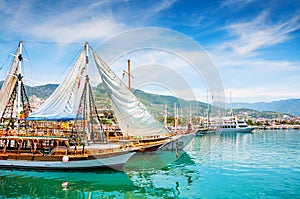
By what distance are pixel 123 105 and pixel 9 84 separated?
1596 cm

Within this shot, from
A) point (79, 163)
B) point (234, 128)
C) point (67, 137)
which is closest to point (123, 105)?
point (67, 137)

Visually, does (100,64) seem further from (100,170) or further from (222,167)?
(222,167)

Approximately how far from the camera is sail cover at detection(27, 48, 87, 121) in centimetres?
2684

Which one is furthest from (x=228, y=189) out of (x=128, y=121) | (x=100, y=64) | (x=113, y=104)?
(x=100, y=64)

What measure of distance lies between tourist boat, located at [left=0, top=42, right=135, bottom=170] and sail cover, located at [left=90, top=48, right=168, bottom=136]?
2.28 m

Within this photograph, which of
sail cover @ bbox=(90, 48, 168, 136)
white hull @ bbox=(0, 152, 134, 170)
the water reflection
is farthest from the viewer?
sail cover @ bbox=(90, 48, 168, 136)

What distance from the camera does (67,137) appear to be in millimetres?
26078

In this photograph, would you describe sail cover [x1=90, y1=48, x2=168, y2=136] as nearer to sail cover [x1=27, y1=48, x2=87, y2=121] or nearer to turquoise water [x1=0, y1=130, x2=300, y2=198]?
sail cover [x1=27, y1=48, x2=87, y2=121]

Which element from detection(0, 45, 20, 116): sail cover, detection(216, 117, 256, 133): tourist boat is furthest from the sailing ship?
detection(216, 117, 256, 133): tourist boat

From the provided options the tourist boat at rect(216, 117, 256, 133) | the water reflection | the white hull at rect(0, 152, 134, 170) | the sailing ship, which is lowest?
the water reflection

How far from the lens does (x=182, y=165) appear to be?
1180 inches

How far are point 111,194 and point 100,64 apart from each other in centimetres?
1272

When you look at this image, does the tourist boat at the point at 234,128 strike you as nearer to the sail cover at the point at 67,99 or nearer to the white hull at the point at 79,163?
the sail cover at the point at 67,99

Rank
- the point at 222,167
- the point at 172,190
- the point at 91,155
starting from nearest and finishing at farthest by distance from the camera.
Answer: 1. the point at 172,190
2. the point at 91,155
3. the point at 222,167
